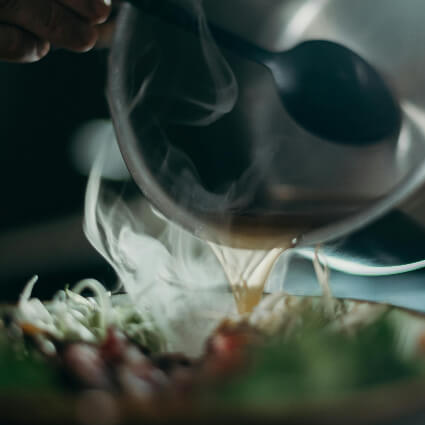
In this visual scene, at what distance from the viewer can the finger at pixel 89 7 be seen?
0.58m

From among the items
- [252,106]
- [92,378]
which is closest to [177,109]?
[252,106]

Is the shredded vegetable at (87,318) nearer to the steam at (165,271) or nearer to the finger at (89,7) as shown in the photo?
the steam at (165,271)

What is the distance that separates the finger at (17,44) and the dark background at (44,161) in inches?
16.5

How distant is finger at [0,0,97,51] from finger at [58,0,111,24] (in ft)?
0.03

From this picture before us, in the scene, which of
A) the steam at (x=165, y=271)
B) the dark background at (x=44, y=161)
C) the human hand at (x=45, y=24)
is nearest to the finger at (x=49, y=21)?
the human hand at (x=45, y=24)

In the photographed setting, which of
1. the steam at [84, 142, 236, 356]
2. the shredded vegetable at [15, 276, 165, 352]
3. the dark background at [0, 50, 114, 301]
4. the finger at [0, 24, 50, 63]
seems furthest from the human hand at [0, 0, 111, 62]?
the dark background at [0, 50, 114, 301]

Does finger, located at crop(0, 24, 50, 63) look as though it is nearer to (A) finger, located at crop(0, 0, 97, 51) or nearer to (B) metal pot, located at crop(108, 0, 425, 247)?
(A) finger, located at crop(0, 0, 97, 51)

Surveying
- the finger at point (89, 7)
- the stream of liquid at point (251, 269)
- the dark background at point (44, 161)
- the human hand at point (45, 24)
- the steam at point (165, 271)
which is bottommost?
the dark background at point (44, 161)

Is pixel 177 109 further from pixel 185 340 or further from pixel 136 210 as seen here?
pixel 136 210

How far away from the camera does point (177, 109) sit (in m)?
0.59

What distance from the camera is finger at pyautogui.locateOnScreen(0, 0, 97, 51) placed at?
1.95 ft

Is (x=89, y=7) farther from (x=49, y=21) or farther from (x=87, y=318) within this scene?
(x=87, y=318)

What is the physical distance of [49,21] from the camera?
61cm

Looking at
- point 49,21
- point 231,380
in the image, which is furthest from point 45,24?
point 231,380
